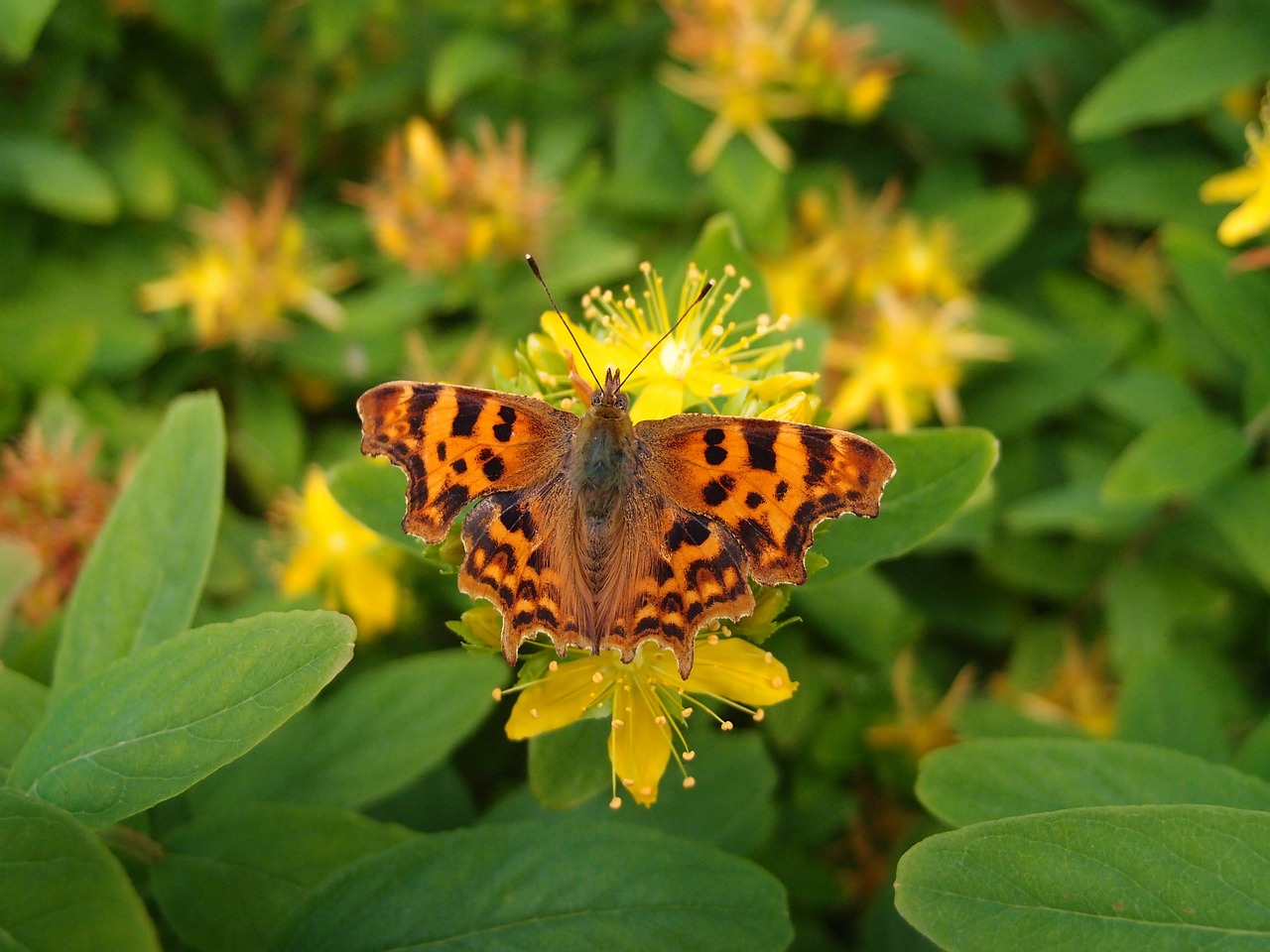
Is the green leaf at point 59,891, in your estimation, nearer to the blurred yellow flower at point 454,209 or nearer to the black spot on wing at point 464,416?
the black spot on wing at point 464,416

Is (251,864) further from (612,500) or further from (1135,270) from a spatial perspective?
(1135,270)

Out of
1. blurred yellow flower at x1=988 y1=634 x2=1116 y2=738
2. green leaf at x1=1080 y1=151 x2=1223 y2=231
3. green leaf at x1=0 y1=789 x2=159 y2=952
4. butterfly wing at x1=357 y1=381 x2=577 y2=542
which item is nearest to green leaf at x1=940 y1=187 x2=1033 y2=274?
green leaf at x1=1080 y1=151 x2=1223 y2=231

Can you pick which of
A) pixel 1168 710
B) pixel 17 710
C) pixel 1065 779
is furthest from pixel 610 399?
pixel 1168 710

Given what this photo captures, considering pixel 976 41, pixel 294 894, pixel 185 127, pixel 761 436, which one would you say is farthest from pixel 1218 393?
pixel 185 127

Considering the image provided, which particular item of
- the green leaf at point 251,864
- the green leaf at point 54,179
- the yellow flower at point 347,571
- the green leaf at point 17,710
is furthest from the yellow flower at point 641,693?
the green leaf at point 54,179

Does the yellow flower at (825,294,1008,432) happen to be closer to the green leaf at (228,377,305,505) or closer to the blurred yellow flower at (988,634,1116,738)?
the blurred yellow flower at (988,634,1116,738)

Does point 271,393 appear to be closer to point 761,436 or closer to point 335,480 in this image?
point 335,480
